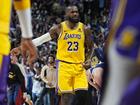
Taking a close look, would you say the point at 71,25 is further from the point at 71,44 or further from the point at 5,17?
the point at 5,17

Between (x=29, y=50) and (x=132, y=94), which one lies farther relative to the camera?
(x=29, y=50)

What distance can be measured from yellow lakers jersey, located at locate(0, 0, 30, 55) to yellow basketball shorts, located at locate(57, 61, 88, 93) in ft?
15.9

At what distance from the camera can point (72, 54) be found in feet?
31.2

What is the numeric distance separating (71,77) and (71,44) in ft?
1.88

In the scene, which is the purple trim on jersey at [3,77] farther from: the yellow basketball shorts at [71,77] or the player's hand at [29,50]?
the yellow basketball shorts at [71,77]

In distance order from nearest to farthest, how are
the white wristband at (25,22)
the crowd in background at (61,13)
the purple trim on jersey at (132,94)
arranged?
the purple trim on jersey at (132,94) < the white wristband at (25,22) < the crowd in background at (61,13)

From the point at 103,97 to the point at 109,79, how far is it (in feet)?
0.27

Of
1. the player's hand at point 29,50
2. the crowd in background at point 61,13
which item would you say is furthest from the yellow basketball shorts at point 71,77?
the crowd in background at point 61,13

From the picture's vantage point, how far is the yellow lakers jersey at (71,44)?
31.1 feet

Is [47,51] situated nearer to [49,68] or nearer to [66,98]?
[49,68]

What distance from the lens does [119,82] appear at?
227 centimetres

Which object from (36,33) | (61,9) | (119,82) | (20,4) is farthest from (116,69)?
(61,9)

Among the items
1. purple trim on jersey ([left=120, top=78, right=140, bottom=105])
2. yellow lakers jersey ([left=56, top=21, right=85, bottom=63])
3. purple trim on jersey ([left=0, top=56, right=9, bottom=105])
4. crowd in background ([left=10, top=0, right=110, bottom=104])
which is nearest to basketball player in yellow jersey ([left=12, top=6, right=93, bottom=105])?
yellow lakers jersey ([left=56, top=21, right=85, bottom=63])

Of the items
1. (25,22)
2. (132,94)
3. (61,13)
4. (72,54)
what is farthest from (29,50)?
(61,13)
